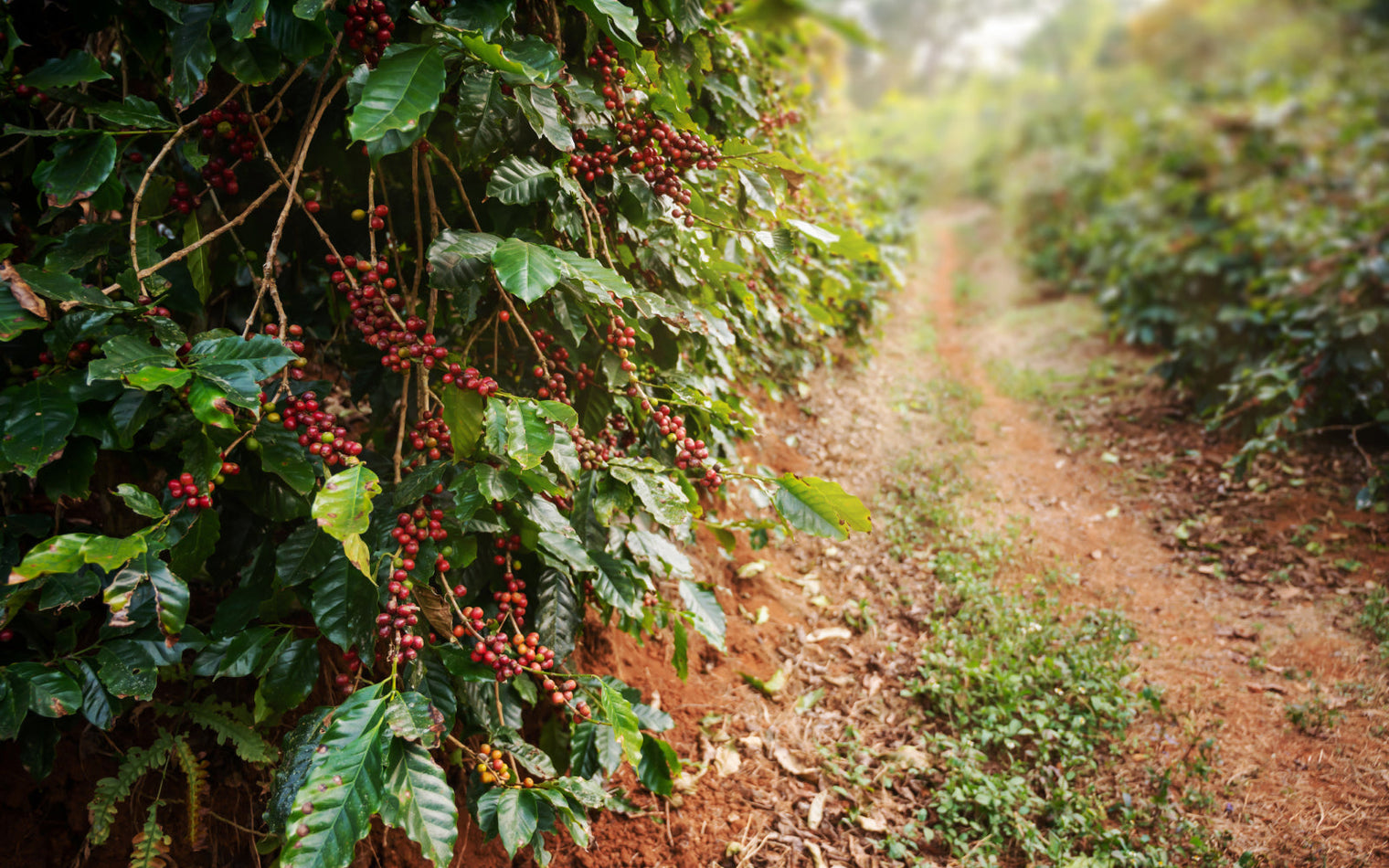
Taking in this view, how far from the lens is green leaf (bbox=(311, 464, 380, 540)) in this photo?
1184mm

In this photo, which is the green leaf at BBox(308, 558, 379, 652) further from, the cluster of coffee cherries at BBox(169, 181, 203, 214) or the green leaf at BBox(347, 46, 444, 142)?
the cluster of coffee cherries at BBox(169, 181, 203, 214)

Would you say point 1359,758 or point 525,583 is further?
point 1359,758

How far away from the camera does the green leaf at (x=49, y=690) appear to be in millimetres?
1301

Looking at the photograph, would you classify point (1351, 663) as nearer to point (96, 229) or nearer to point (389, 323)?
point (389, 323)

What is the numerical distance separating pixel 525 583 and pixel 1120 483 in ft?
15.2

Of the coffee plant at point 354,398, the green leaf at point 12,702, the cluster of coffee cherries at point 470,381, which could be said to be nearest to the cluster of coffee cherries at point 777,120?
the coffee plant at point 354,398

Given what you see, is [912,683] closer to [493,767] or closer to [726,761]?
[726,761]

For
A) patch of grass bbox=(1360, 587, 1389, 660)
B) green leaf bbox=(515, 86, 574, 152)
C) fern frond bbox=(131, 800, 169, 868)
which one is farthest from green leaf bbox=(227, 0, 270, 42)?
patch of grass bbox=(1360, 587, 1389, 660)

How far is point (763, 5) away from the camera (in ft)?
1.19

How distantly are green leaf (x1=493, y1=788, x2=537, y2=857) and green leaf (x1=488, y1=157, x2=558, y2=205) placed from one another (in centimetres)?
127

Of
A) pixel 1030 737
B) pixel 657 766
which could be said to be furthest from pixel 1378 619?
pixel 657 766

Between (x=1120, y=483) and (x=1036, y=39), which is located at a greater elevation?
(x=1036, y=39)

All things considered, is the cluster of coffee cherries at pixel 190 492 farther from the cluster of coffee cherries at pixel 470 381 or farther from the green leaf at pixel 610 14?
the green leaf at pixel 610 14

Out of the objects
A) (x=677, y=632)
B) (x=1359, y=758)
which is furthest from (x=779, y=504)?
(x=1359, y=758)
